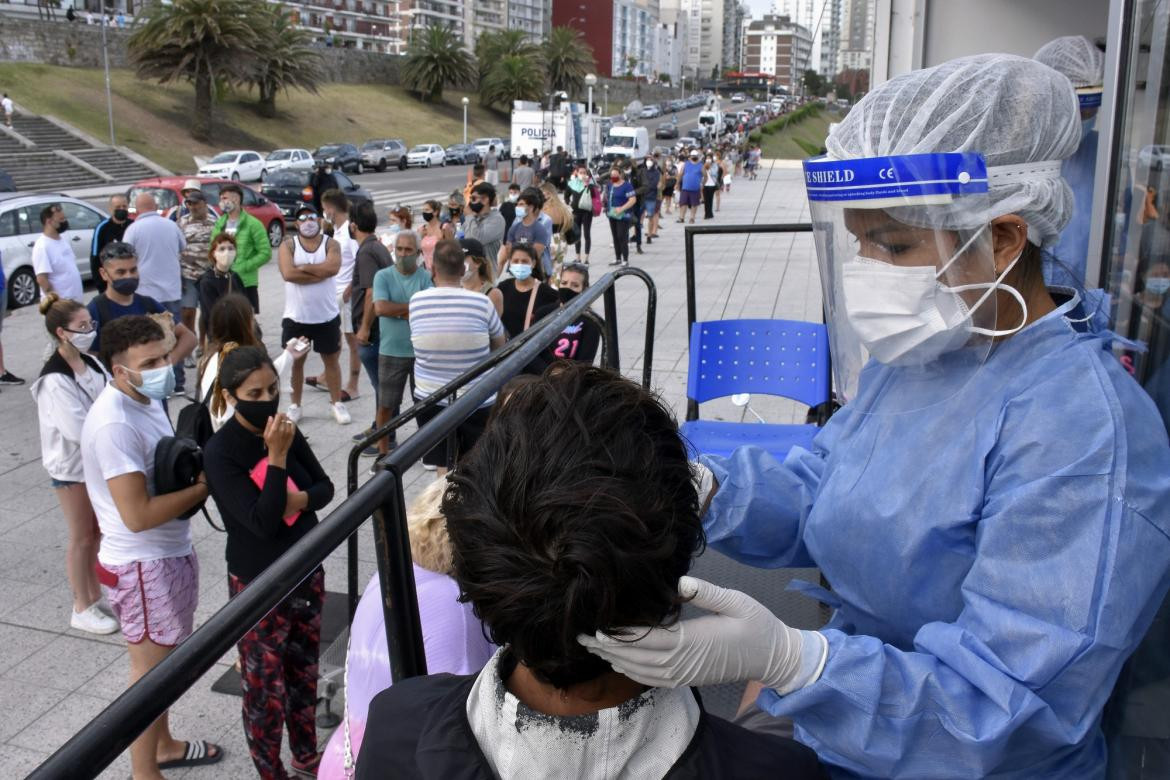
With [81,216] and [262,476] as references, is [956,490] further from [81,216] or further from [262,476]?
[81,216]

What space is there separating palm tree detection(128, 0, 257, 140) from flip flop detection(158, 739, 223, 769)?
4740 cm

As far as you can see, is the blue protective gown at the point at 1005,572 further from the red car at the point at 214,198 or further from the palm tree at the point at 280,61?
the palm tree at the point at 280,61

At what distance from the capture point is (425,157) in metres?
48.4

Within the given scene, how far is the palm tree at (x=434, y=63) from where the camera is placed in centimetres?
7069

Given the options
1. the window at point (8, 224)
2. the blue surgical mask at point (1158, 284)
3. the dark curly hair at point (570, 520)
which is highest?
the blue surgical mask at point (1158, 284)

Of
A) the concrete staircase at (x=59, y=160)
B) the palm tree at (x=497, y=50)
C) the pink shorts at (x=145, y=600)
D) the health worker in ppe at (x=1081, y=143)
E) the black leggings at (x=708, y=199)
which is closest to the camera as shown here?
the health worker in ppe at (x=1081, y=143)

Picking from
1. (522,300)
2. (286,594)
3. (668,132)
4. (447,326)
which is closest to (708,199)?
(522,300)

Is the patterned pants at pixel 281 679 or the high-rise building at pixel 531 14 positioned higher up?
the high-rise building at pixel 531 14

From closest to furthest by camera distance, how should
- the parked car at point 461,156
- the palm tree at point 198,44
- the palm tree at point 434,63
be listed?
the palm tree at point 198,44 < the parked car at point 461,156 < the palm tree at point 434,63

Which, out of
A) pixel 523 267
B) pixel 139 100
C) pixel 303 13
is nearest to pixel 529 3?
pixel 303 13

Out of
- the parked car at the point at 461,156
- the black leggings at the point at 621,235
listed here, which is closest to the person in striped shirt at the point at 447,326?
the black leggings at the point at 621,235

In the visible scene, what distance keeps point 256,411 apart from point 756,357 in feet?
7.56

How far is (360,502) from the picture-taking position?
1710 mm

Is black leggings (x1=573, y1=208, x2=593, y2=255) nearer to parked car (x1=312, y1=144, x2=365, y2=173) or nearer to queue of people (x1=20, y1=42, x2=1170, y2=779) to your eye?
queue of people (x1=20, y1=42, x2=1170, y2=779)
